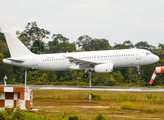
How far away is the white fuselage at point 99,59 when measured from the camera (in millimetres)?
58500

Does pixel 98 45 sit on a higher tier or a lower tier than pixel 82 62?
higher

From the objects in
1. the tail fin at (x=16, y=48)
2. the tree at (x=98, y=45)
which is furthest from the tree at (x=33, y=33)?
the tail fin at (x=16, y=48)

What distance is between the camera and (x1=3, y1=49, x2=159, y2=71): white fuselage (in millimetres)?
58500

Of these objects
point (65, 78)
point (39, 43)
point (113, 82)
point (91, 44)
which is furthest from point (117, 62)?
point (91, 44)

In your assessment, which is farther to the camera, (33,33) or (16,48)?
(33,33)

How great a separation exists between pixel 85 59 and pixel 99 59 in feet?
6.66

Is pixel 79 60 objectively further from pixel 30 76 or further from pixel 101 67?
pixel 30 76

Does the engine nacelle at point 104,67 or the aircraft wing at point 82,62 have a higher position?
the aircraft wing at point 82,62

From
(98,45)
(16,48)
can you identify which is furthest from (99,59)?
(98,45)

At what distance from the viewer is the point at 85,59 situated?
200ft

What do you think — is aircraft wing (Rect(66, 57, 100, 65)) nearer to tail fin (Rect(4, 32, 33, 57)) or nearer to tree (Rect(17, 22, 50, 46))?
tail fin (Rect(4, 32, 33, 57))

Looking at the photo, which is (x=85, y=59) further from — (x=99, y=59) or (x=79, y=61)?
(x=99, y=59)

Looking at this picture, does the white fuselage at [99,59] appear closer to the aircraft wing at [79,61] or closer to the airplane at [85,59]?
the airplane at [85,59]

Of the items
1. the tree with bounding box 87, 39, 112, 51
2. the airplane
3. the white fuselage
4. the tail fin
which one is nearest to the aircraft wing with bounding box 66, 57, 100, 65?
the airplane
